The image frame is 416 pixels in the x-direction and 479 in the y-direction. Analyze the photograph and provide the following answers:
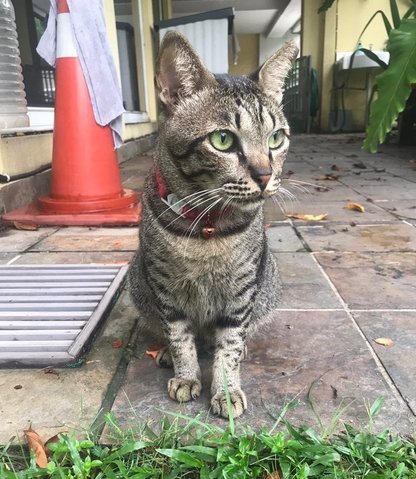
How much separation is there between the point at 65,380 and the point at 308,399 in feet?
2.45

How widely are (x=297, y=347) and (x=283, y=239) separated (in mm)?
1294

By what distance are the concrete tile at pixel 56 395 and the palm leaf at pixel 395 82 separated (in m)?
2.35

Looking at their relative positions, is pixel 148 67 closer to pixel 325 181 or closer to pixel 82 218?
pixel 325 181

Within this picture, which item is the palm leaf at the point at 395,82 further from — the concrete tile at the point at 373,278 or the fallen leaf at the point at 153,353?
the fallen leaf at the point at 153,353

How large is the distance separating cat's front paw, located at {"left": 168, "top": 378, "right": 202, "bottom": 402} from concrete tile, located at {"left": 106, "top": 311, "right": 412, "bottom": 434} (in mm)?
20

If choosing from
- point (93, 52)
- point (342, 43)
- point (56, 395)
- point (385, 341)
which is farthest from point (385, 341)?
point (342, 43)

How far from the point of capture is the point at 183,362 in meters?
1.46

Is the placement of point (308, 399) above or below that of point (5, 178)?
below

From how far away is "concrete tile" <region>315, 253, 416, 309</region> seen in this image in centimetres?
196

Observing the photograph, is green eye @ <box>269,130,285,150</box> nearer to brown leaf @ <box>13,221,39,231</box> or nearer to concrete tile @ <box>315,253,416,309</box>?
concrete tile @ <box>315,253,416,309</box>

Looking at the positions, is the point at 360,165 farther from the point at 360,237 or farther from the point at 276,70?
the point at 276,70

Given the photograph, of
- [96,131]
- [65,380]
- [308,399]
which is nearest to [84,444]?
[65,380]

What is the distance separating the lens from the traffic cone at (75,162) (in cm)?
295

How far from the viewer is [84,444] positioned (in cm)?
111
